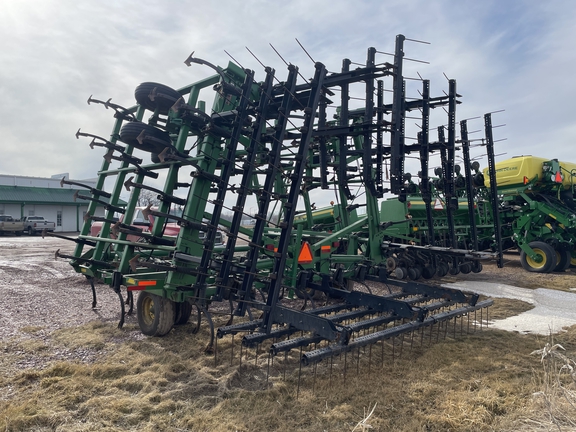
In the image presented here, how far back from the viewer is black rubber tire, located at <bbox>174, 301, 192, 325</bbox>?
5332 mm

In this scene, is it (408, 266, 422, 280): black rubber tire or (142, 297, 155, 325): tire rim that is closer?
(142, 297, 155, 325): tire rim

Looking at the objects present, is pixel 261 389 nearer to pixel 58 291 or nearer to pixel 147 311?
pixel 147 311

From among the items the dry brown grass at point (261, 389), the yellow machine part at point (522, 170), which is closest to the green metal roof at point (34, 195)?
the yellow machine part at point (522, 170)

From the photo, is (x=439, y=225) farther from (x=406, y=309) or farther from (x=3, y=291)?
(x=3, y=291)

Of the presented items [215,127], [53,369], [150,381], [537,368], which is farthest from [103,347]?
[537,368]

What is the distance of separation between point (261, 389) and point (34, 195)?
4092 cm

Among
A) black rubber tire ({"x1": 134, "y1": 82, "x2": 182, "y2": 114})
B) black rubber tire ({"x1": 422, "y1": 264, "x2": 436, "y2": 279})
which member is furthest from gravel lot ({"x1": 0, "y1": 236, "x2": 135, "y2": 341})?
black rubber tire ({"x1": 422, "y1": 264, "x2": 436, "y2": 279})

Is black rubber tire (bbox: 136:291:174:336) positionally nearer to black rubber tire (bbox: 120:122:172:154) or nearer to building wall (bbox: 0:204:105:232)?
black rubber tire (bbox: 120:122:172:154)

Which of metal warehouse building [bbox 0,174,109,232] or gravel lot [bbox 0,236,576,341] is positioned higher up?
metal warehouse building [bbox 0,174,109,232]

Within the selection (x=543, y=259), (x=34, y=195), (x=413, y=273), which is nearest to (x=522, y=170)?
(x=543, y=259)

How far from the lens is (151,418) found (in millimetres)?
3047

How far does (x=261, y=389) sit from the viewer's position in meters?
3.56

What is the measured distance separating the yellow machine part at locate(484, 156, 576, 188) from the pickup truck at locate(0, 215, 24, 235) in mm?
Result: 31073

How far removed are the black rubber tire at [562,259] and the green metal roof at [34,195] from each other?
33.6m
